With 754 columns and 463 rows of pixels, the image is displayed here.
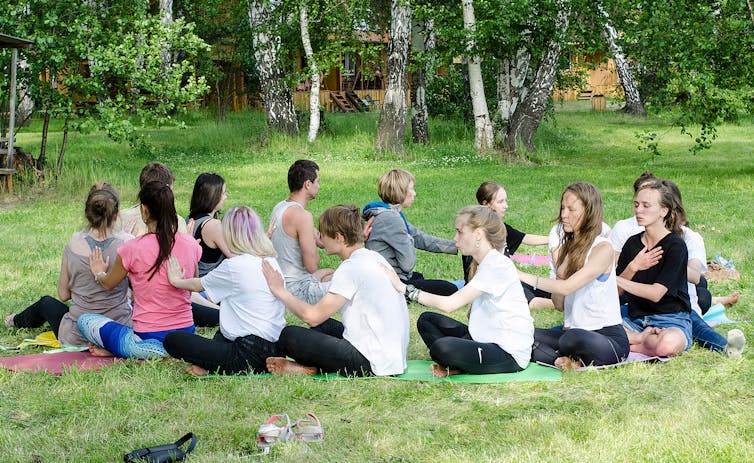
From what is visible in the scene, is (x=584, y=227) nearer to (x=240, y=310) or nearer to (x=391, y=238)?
(x=391, y=238)

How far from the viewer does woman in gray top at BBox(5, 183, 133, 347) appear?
6617 millimetres

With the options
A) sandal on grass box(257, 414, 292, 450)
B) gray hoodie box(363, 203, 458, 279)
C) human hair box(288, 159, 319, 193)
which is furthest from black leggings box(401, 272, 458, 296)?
sandal on grass box(257, 414, 292, 450)

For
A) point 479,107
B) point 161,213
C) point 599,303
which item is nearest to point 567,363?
point 599,303

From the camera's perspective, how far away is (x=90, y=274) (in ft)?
21.6

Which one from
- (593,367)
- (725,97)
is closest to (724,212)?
(725,97)

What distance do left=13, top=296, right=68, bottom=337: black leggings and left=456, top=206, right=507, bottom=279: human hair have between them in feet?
10.4

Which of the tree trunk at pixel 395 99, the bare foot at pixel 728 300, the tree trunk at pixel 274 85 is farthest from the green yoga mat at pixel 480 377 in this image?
the tree trunk at pixel 274 85

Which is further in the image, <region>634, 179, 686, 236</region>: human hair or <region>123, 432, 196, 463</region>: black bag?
<region>634, 179, 686, 236</region>: human hair

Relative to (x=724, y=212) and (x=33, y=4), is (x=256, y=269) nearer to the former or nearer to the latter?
(x=724, y=212)

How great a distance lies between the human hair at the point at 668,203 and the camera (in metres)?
6.39

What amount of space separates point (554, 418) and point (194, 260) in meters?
2.70

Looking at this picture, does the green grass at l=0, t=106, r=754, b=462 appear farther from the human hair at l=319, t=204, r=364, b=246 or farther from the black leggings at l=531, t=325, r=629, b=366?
the human hair at l=319, t=204, r=364, b=246

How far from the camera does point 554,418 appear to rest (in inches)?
199

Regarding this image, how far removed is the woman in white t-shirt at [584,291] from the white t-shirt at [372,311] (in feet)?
2.92
